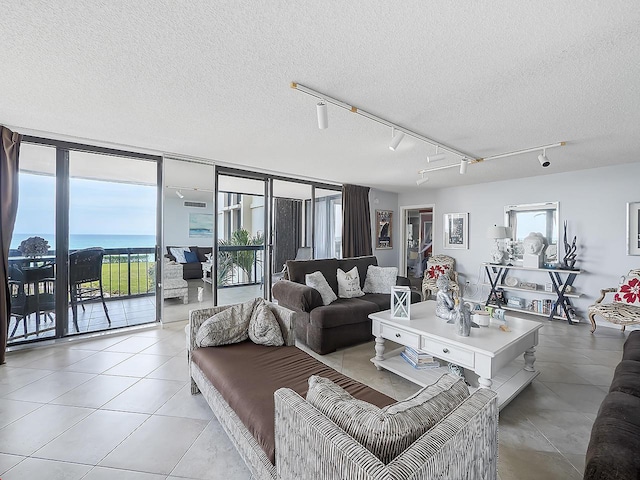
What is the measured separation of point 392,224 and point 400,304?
15.0 feet

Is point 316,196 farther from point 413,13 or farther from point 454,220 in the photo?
point 413,13

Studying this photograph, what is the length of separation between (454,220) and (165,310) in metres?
5.55

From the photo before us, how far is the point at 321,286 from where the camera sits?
3.56m

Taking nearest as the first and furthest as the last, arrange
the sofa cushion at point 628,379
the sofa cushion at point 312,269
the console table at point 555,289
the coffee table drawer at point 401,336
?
the sofa cushion at point 628,379 < the coffee table drawer at point 401,336 < the sofa cushion at point 312,269 < the console table at point 555,289

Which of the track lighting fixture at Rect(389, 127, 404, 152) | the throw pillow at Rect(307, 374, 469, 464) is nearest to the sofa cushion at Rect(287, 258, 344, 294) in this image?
the track lighting fixture at Rect(389, 127, 404, 152)

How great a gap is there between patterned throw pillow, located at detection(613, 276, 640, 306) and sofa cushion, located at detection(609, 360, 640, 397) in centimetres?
252

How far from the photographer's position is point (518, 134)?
295 centimetres

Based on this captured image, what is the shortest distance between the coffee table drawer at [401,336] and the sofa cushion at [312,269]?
128 cm

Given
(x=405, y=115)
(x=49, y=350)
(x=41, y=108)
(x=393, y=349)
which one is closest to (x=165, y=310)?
(x=49, y=350)

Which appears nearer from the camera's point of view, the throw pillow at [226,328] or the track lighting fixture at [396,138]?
the throw pillow at [226,328]

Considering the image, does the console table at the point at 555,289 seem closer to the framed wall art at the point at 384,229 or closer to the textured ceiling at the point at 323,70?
the textured ceiling at the point at 323,70

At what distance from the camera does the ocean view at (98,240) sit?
10.4ft

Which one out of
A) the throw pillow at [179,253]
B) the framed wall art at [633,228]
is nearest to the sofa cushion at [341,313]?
the throw pillow at [179,253]

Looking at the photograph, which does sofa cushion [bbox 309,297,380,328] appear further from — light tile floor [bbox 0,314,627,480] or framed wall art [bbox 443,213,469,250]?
framed wall art [bbox 443,213,469,250]
